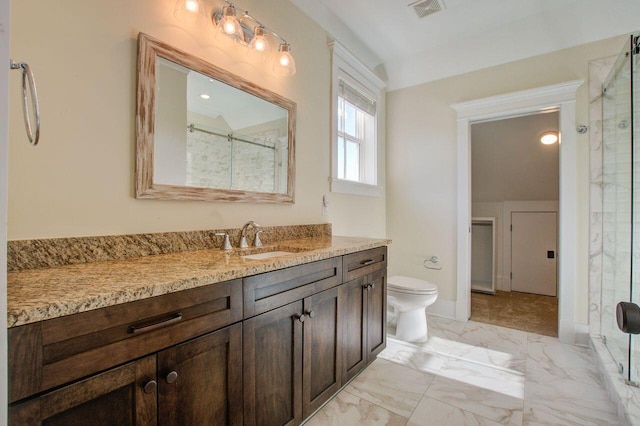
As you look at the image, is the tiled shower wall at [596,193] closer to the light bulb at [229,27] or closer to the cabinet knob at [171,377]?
the light bulb at [229,27]

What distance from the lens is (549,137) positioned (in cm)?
328

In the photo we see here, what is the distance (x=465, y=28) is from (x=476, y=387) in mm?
2998

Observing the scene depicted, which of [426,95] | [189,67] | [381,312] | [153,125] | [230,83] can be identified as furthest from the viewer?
[426,95]

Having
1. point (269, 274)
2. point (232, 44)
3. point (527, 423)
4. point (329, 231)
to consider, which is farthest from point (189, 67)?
point (527, 423)

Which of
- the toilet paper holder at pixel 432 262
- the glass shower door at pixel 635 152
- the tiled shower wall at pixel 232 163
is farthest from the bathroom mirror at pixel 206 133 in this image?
the glass shower door at pixel 635 152

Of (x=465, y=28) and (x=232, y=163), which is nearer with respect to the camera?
(x=232, y=163)

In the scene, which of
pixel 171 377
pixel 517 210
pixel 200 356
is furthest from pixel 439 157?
pixel 171 377

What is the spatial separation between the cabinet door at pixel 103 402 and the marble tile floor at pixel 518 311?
3.04m

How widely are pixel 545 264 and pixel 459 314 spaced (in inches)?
67.8

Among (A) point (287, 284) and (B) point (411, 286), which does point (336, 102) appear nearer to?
(B) point (411, 286)

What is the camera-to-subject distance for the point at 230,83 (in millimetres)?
1726

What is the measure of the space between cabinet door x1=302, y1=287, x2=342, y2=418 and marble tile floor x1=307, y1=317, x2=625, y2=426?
0.50 feet

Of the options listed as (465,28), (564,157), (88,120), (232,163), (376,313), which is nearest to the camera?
(88,120)

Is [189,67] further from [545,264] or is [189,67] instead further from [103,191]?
[545,264]
